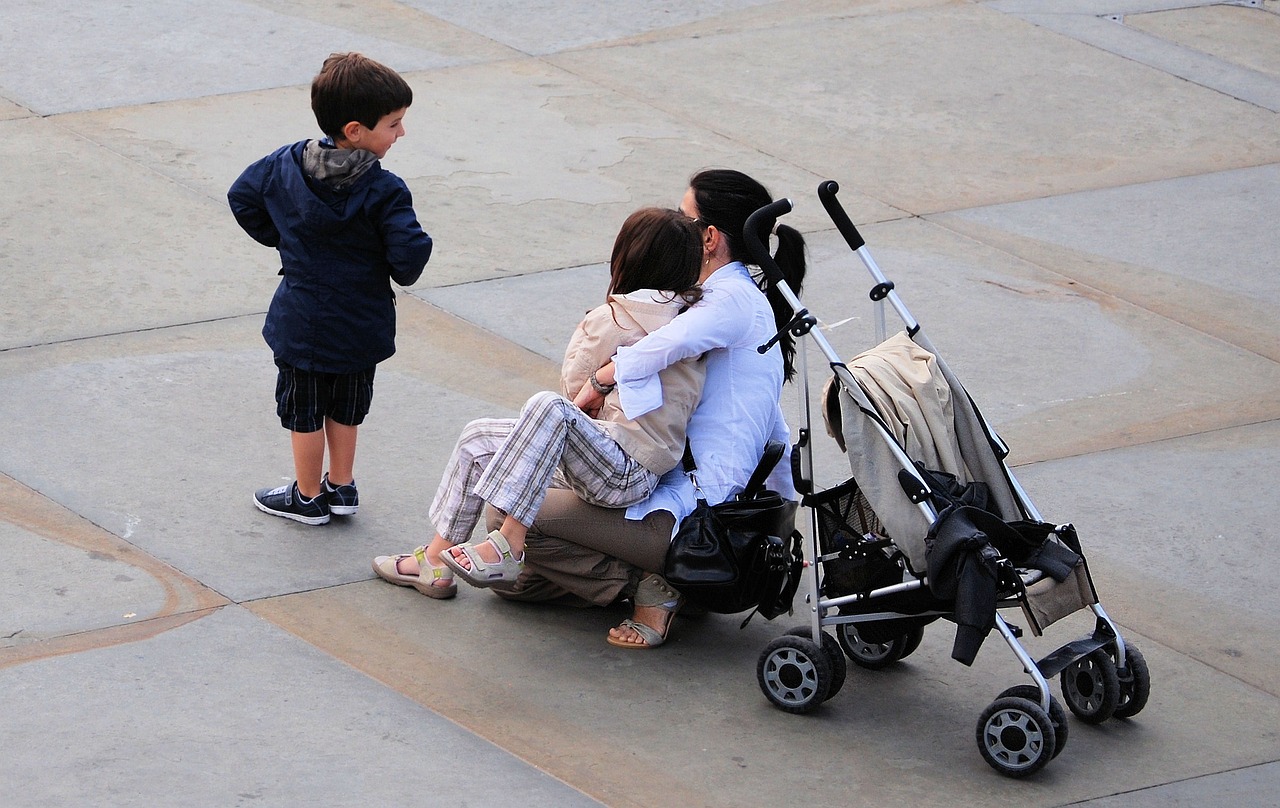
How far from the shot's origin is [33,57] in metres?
9.58

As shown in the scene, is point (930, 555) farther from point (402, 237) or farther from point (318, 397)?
point (318, 397)

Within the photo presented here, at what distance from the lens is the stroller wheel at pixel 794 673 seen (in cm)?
428

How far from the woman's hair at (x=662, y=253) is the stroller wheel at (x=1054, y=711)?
1343mm

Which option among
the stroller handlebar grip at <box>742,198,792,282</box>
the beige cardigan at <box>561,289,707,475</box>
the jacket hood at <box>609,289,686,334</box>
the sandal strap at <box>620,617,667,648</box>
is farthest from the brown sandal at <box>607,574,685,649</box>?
the stroller handlebar grip at <box>742,198,792,282</box>

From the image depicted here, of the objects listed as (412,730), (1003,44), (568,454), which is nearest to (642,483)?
(568,454)

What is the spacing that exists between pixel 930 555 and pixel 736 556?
618 mm

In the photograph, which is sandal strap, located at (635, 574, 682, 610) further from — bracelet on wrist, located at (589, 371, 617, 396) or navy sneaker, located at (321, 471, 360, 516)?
navy sneaker, located at (321, 471, 360, 516)

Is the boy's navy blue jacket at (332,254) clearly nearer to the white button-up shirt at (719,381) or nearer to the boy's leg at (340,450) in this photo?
the boy's leg at (340,450)

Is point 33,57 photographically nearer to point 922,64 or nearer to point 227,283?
point 227,283

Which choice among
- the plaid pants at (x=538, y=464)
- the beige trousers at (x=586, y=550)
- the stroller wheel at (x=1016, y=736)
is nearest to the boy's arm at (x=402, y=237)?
the plaid pants at (x=538, y=464)

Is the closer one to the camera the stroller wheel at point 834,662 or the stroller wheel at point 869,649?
the stroller wheel at point 834,662

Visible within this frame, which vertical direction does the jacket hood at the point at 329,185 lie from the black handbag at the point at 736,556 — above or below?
above

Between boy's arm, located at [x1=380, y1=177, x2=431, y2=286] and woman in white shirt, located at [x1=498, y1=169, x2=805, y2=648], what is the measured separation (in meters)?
0.62

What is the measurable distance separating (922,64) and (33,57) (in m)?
5.26
